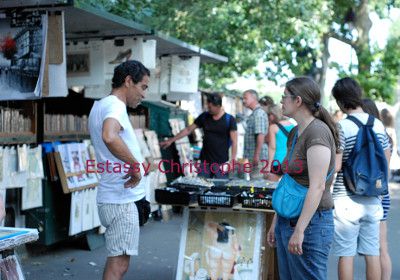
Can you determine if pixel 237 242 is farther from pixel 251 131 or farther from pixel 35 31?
pixel 251 131

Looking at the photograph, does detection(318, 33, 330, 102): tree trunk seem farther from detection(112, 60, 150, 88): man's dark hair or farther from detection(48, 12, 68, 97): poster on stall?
detection(112, 60, 150, 88): man's dark hair

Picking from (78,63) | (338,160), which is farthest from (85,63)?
(338,160)

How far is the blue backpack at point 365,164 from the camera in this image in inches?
192

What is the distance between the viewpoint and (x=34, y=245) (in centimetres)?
766

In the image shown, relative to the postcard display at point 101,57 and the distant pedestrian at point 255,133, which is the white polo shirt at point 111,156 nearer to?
the postcard display at point 101,57

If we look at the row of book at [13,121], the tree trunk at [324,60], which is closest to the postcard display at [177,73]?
the row of book at [13,121]

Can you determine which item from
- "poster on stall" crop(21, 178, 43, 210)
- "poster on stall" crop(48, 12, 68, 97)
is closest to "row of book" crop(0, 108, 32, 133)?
"poster on stall" crop(21, 178, 43, 210)

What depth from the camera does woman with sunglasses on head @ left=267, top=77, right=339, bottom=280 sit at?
377 cm

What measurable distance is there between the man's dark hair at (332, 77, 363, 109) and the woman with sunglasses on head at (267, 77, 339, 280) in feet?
3.28

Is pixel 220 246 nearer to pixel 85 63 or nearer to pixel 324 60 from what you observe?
pixel 85 63

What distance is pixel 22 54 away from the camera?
619 cm

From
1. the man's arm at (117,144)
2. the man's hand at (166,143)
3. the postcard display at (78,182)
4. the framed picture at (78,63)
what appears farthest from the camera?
the man's hand at (166,143)

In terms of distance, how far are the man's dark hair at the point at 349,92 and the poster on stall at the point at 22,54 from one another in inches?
109

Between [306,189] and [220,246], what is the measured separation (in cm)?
187
